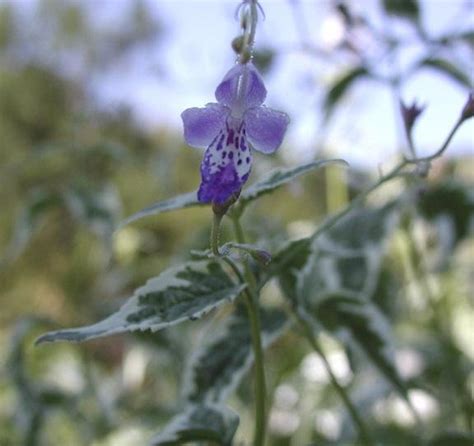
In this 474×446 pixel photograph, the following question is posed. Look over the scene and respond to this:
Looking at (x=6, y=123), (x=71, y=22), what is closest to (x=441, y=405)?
(x=6, y=123)

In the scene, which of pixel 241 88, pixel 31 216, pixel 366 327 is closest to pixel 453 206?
pixel 366 327

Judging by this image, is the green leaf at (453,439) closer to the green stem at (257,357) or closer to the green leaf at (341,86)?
the green stem at (257,357)

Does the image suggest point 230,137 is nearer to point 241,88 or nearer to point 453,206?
point 241,88

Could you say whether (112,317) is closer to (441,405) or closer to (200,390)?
(200,390)

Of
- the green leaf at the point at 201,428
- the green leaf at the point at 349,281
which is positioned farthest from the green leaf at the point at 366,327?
the green leaf at the point at 201,428

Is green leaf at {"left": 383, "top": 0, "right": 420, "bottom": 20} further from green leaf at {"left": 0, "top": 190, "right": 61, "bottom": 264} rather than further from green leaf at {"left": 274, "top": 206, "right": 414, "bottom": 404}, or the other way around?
green leaf at {"left": 0, "top": 190, "right": 61, "bottom": 264}

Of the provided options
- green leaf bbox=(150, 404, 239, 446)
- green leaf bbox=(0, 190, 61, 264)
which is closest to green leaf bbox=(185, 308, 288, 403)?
green leaf bbox=(150, 404, 239, 446)
